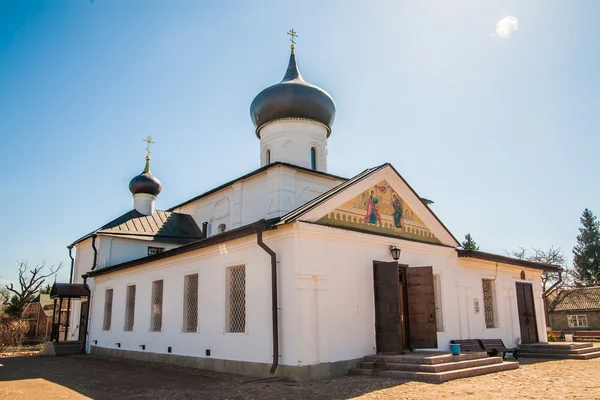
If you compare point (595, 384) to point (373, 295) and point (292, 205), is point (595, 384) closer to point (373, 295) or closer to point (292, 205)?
point (373, 295)

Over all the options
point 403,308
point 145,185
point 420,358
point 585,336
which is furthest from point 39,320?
point 585,336

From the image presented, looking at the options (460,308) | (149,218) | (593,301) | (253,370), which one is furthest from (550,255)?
(253,370)

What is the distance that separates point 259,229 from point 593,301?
1387 inches

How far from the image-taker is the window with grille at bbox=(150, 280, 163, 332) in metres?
15.1

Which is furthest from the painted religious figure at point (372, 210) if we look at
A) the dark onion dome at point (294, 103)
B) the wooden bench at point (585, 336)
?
the wooden bench at point (585, 336)

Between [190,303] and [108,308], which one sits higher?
[190,303]

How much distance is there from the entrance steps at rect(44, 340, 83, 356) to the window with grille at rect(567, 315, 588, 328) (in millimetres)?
35037

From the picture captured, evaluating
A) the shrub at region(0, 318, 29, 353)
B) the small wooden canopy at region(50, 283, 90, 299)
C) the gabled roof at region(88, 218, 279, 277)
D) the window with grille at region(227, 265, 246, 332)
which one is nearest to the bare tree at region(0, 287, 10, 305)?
the shrub at region(0, 318, 29, 353)

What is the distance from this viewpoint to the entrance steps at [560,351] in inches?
557

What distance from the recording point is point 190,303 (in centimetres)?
1364

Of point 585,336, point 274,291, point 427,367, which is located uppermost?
point 274,291

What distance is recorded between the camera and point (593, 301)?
3616cm

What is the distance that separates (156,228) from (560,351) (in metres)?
16.6

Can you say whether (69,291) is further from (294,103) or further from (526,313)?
(526,313)
